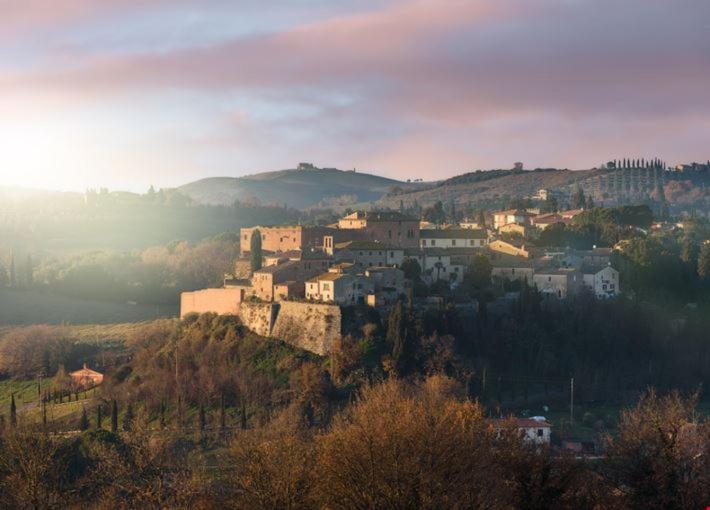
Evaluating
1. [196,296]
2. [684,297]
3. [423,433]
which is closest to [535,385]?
[684,297]

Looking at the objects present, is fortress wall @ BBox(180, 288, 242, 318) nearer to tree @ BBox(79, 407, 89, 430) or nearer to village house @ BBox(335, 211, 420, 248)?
village house @ BBox(335, 211, 420, 248)

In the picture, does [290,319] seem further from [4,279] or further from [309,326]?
[4,279]

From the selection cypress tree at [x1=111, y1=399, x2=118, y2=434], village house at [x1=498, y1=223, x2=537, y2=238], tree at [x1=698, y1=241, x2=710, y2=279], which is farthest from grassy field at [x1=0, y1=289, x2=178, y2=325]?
tree at [x1=698, y1=241, x2=710, y2=279]

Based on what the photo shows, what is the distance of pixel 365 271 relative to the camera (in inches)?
1962

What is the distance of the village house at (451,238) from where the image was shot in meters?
59.8

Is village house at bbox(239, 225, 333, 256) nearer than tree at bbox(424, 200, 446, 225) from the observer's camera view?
Yes

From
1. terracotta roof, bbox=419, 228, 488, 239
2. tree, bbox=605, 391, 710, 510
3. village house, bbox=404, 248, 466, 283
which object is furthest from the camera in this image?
terracotta roof, bbox=419, 228, 488, 239

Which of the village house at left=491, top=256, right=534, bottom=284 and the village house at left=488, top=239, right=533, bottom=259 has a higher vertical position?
the village house at left=488, top=239, right=533, bottom=259

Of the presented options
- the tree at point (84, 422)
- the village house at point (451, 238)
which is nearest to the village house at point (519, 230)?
the village house at point (451, 238)

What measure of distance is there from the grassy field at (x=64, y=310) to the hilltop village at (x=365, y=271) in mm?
11237

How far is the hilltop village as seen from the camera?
1911 inches

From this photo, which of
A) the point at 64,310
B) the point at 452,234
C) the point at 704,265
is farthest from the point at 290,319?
the point at 64,310

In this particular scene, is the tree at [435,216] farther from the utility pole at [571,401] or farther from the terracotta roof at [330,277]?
the utility pole at [571,401]

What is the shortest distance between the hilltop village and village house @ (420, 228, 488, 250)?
6cm
